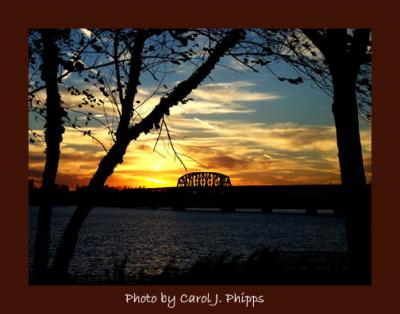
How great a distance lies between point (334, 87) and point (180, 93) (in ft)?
14.3

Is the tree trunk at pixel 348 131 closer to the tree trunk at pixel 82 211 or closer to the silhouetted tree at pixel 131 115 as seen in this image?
the silhouetted tree at pixel 131 115

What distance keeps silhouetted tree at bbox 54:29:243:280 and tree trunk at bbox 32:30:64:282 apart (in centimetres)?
57

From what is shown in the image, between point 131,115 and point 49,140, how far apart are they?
2.46 metres

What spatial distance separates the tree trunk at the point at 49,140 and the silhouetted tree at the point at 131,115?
1.86 feet

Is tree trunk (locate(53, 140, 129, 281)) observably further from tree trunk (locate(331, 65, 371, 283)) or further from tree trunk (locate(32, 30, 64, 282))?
tree trunk (locate(331, 65, 371, 283))

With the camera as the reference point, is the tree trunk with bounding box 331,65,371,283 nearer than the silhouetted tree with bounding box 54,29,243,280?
Yes

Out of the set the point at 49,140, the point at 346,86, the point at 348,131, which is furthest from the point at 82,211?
the point at 346,86

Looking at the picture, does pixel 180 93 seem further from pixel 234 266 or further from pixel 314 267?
pixel 314 267

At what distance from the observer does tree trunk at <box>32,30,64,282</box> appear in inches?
543

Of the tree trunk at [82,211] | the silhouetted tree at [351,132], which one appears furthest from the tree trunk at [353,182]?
the tree trunk at [82,211]

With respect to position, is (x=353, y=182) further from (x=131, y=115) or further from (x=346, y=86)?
(x=131, y=115)

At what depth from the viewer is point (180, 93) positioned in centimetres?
1437

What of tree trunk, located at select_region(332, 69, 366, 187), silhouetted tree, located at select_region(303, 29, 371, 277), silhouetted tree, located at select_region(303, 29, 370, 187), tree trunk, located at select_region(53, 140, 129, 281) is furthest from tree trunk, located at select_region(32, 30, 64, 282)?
tree trunk, located at select_region(332, 69, 366, 187)
